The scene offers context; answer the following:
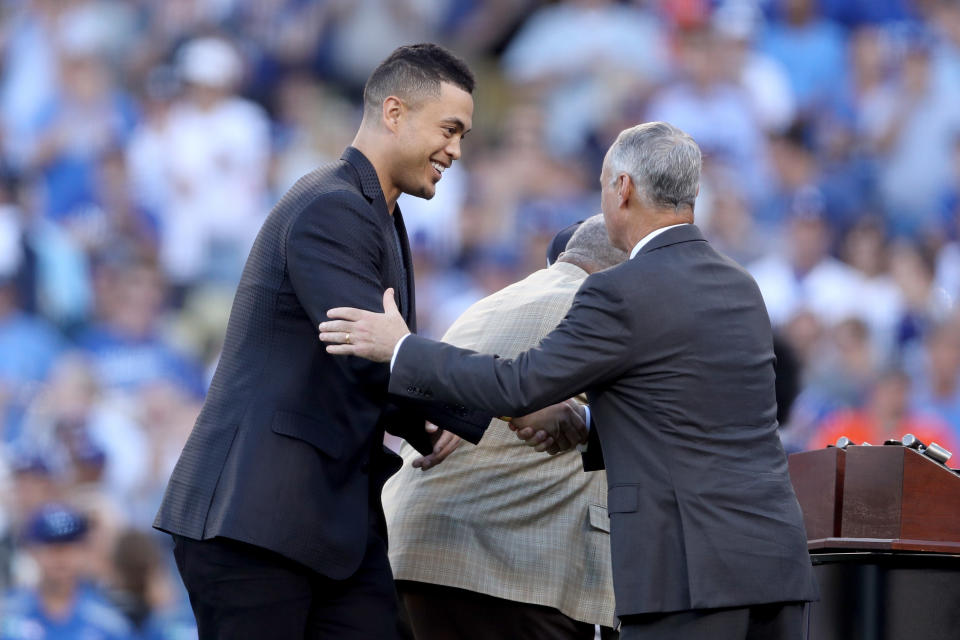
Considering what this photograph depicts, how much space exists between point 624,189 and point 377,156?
69 centimetres

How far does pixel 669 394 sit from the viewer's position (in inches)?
124

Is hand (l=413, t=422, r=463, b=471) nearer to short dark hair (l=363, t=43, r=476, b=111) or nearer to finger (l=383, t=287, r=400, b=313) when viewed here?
finger (l=383, t=287, r=400, b=313)

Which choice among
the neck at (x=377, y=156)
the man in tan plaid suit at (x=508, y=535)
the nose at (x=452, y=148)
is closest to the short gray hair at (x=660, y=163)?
the nose at (x=452, y=148)

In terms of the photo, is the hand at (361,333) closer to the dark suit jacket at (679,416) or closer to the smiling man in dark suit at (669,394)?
the smiling man in dark suit at (669,394)

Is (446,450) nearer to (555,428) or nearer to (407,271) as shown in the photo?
(555,428)

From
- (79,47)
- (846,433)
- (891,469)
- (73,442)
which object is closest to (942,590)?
(891,469)

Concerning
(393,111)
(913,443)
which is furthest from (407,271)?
(913,443)

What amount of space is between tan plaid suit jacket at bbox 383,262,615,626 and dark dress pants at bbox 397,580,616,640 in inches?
2.3

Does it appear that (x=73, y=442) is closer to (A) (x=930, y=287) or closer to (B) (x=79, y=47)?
(B) (x=79, y=47)

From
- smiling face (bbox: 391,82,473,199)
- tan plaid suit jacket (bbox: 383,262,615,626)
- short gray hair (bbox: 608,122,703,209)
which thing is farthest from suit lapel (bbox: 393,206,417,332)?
short gray hair (bbox: 608,122,703,209)

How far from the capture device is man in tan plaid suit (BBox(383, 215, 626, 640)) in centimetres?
390

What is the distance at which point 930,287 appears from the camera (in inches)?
324

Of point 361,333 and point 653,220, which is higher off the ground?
point 653,220

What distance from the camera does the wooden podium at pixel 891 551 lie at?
368 centimetres
